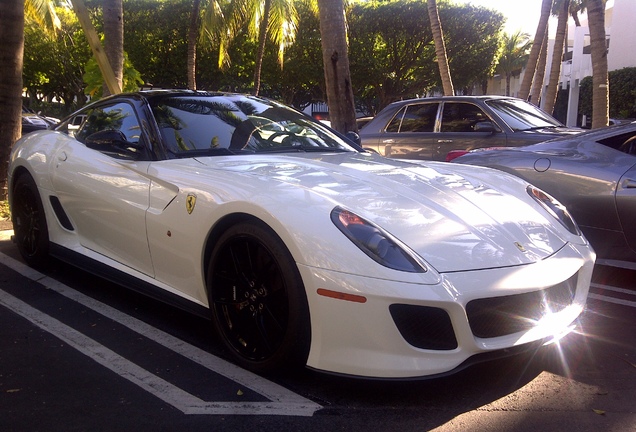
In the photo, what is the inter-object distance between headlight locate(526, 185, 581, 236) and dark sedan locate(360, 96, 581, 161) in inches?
177

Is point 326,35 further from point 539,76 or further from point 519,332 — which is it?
point 539,76

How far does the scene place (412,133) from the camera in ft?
31.0

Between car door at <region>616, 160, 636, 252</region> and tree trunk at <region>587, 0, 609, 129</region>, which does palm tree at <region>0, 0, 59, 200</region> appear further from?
tree trunk at <region>587, 0, 609, 129</region>

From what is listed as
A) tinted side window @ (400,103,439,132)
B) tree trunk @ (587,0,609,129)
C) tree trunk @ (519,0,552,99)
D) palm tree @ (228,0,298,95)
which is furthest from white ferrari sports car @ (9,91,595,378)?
palm tree @ (228,0,298,95)

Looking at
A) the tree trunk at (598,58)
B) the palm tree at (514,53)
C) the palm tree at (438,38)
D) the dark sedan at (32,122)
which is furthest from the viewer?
the palm tree at (514,53)

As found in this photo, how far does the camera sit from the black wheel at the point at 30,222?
498cm

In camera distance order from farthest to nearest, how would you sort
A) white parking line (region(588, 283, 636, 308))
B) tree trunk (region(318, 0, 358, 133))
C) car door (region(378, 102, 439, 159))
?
car door (region(378, 102, 439, 159)) < tree trunk (region(318, 0, 358, 133)) < white parking line (region(588, 283, 636, 308))

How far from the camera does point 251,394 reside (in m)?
3.04

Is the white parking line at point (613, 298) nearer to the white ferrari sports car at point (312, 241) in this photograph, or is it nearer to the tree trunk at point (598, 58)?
the white ferrari sports car at point (312, 241)

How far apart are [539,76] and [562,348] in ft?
63.1

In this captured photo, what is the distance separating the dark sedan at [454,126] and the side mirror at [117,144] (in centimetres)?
549

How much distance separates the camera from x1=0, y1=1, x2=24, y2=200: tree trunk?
8.10 m

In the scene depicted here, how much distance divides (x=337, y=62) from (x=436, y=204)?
5800mm

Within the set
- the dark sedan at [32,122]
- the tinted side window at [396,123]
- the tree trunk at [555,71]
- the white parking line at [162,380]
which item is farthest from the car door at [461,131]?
the dark sedan at [32,122]
